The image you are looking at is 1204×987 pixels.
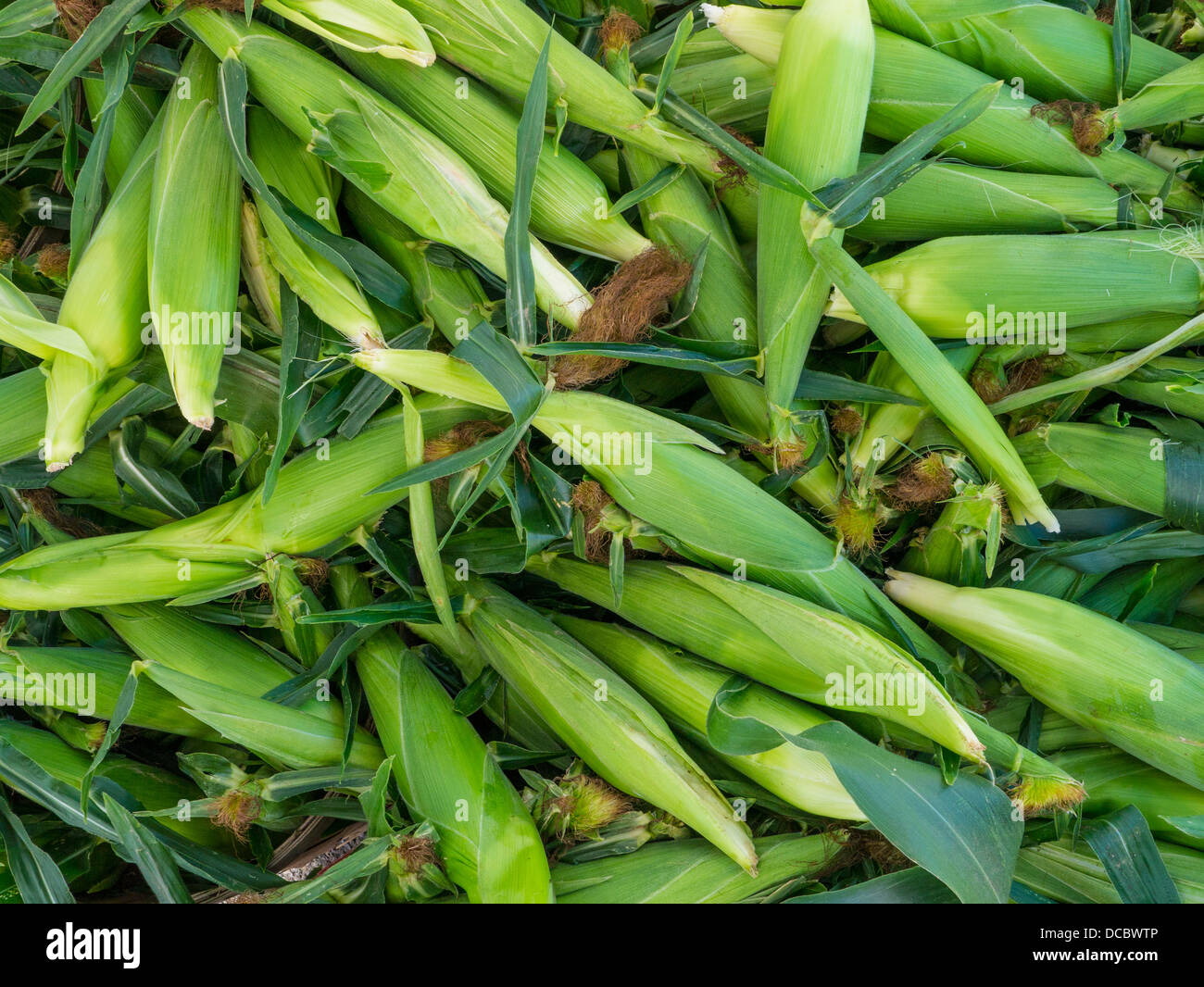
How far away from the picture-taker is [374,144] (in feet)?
3.46

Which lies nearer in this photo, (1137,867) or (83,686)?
(1137,867)

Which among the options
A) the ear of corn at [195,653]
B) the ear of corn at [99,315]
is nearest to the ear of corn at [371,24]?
the ear of corn at [99,315]

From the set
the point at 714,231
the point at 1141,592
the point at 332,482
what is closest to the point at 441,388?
the point at 332,482

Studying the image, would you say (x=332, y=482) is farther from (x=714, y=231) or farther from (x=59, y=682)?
(x=714, y=231)

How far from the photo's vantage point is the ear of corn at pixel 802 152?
1077 mm

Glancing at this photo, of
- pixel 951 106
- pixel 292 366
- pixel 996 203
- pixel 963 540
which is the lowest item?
pixel 963 540

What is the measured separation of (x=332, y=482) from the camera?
1.13 m

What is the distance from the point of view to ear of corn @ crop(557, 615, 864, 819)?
110 centimetres

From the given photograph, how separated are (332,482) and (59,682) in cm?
45

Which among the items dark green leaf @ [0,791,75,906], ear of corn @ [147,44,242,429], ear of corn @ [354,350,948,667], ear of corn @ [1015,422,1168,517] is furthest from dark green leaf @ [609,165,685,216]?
dark green leaf @ [0,791,75,906]

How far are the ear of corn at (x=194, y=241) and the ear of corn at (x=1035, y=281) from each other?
2.35 ft

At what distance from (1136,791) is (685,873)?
573 mm

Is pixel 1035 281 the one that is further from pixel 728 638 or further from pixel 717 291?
pixel 728 638

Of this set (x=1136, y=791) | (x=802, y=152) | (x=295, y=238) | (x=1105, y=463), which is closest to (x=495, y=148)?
(x=295, y=238)
